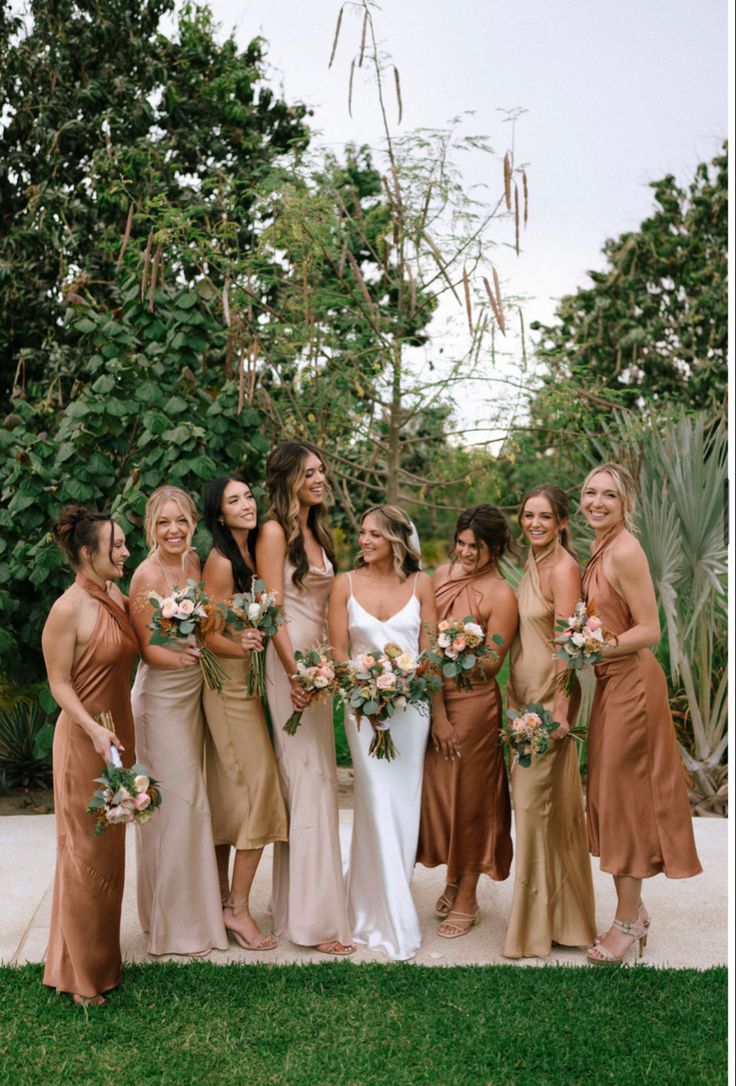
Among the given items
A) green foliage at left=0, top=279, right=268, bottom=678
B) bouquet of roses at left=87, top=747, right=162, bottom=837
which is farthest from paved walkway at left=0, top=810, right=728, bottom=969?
green foliage at left=0, top=279, right=268, bottom=678

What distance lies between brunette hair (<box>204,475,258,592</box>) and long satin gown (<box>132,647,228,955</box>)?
48 cm

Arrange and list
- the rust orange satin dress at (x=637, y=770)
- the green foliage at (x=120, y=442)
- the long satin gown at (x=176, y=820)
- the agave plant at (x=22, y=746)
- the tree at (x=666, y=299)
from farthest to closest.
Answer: the tree at (x=666, y=299)
the agave plant at (x=22, y=746)
the green foliage at (x=120, y=442)
the long satin gown at (x=176, y=820)
the rust orange satin dress at (x=637, y=770)

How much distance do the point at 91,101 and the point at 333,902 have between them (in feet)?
28.1

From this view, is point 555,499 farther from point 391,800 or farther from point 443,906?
point 443,906

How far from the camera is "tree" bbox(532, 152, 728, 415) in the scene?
14.6 meters

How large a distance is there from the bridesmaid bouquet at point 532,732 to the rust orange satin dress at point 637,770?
1.06 feet

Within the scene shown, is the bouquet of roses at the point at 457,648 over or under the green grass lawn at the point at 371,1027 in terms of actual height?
over

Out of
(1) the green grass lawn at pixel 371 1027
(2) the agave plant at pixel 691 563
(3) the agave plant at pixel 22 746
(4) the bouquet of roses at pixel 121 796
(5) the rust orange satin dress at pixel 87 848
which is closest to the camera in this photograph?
(1) the green grass lawn at pixel 371 1027

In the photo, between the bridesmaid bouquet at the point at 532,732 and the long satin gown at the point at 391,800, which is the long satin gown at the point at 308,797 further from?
the bridesmaid bouquet at the point at 532,732

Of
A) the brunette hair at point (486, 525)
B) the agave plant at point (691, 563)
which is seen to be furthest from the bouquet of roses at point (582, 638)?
the agave plant at point (691, 563)

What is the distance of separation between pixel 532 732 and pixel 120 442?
166 inches

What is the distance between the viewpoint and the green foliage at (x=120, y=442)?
7.73 metres

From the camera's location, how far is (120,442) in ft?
27.0

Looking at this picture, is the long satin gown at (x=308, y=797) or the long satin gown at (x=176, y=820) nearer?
the long satin gown at (x=176, y=820)
